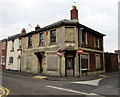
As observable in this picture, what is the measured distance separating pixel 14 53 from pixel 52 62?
11.7m

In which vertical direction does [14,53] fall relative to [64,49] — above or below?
below

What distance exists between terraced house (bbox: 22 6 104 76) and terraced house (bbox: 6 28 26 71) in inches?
58.7

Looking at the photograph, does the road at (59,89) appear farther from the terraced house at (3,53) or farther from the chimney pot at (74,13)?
the terraced house at (3,53)

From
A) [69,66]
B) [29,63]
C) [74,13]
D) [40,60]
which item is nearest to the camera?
[69,66]

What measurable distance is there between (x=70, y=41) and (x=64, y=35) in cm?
120

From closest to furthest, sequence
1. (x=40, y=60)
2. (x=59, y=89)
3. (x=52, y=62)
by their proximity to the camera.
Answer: (x=59, y=89)
(x=52, y=62)
(x=40, y=60)

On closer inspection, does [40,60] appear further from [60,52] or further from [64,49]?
[64,49]

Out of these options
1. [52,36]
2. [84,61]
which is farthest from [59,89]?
[52,36]

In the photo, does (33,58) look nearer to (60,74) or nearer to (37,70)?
(37,70)

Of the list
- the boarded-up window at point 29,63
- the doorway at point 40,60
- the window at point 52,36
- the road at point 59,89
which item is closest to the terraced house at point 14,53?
the boarded-up window at point 29,63

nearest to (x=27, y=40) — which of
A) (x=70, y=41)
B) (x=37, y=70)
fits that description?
(x=37, y=70)

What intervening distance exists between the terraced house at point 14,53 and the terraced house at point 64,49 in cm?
149

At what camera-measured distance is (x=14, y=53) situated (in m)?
23.5

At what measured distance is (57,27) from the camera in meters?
16.1
